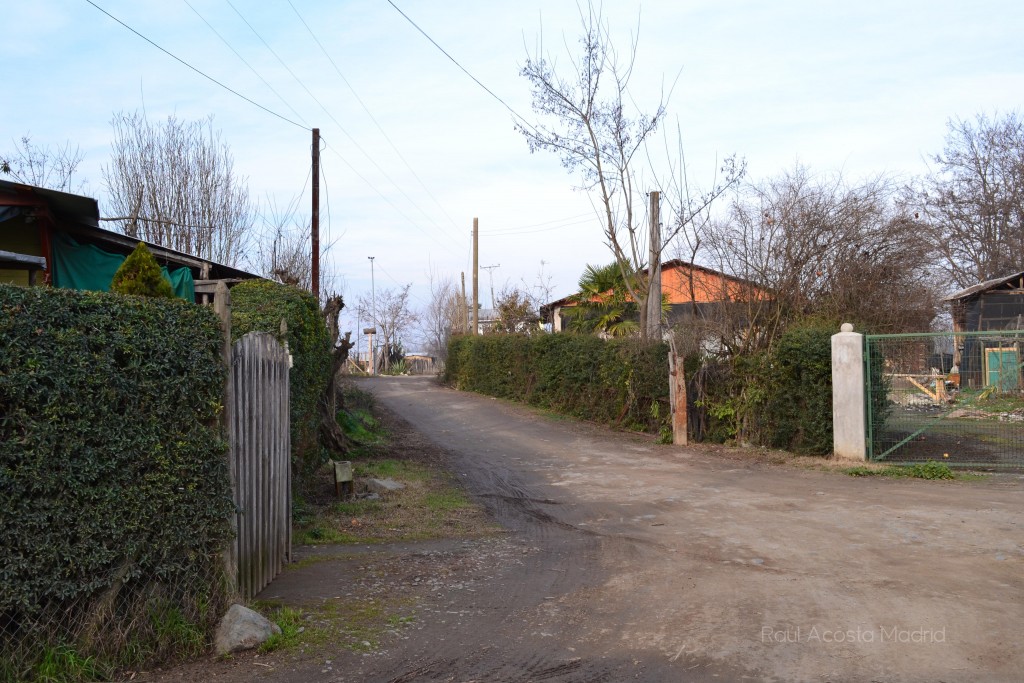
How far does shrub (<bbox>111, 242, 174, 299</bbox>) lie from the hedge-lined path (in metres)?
3.62

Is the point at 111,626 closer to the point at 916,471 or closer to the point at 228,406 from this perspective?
the point at 228,406

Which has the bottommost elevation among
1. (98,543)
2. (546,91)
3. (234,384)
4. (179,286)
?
(98,543)

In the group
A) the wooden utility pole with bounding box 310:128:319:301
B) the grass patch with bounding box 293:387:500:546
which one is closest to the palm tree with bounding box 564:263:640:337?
the wooden utility pole with bounding box 310:128:319:301

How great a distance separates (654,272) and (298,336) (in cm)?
1302

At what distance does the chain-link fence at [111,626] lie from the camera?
4.48 metres

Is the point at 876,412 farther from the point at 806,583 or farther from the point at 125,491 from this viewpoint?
the point at 125,491

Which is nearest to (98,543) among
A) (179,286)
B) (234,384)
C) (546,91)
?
(234,384)

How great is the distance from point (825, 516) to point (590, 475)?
4.19 metres

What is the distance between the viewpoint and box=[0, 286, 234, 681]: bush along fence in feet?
14.5

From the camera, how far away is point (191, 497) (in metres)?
5.17

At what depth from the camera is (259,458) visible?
21.2ft

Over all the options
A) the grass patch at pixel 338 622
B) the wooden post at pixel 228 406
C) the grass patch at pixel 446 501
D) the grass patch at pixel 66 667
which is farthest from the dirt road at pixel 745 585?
the grass patch at pixel 66 667

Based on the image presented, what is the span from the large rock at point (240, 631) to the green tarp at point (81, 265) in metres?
7.77

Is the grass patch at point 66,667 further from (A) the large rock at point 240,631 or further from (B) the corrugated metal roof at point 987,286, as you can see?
(B) the corrugated metal roof at point 987,286
